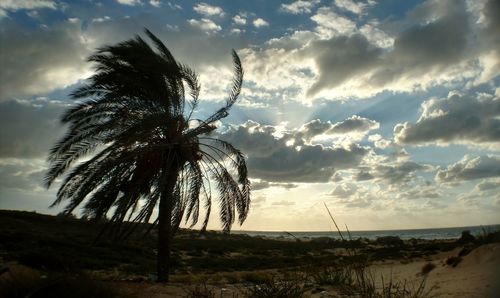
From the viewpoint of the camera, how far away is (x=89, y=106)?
12195 millimetres

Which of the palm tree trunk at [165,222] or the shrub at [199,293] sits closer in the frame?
the shrub at [199,293]

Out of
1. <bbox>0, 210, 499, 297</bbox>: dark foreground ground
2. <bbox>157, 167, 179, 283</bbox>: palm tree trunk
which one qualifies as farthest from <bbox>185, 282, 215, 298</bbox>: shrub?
<bbox>157, 167, 179, 283</bbox>: palm tree trunk

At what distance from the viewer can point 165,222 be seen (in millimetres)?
12523

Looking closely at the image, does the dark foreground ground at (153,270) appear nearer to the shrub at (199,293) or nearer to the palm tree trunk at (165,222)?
the shrub at (199,293)

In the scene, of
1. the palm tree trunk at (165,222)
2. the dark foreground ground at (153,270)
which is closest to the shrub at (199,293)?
the dark foreground ground at (153,270)

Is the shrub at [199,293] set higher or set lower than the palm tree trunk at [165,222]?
lower

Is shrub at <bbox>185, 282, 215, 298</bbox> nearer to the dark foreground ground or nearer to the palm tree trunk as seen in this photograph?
the dark foreground ground

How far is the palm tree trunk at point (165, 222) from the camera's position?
12188mm

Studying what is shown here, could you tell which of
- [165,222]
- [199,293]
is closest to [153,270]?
[165,222]

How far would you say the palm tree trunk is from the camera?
1219cm

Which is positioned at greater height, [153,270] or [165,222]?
[165,222]

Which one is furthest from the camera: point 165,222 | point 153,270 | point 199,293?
point 153,270

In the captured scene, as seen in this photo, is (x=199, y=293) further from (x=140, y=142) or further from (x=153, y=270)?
(x=153, y=270)

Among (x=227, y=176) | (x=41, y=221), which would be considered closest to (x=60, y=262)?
(x=227, y=176)
